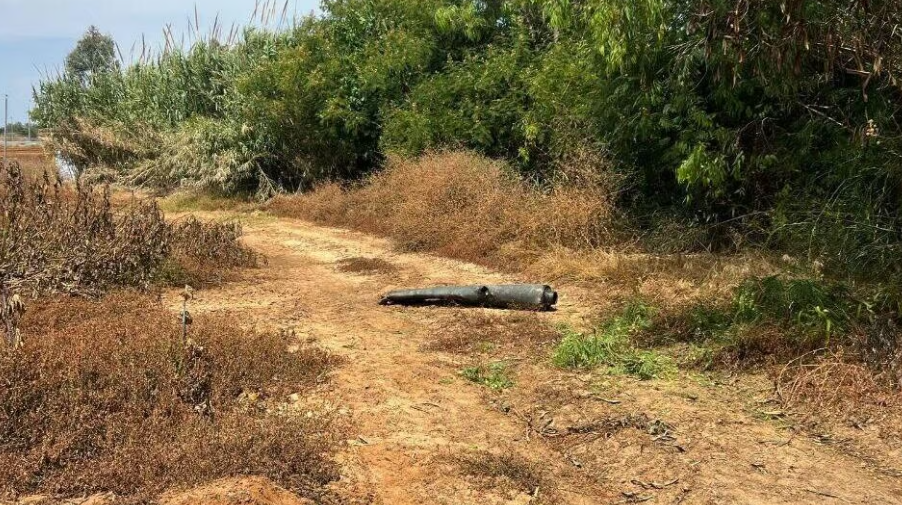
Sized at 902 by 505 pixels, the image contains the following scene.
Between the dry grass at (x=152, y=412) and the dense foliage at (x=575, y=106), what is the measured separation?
11.5ft

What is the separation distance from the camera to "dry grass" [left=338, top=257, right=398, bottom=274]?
29.0ft

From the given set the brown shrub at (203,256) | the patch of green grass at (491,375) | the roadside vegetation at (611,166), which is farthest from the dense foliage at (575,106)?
the brown shrub at (203,256)

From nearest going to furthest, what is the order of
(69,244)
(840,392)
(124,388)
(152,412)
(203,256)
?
(152,412)
(124,388)
(840,392)
(69,244)
(203,256)

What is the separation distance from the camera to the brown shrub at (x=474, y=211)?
28.1ft

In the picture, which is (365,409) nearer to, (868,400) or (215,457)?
(215,457)

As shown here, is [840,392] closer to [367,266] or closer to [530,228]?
[530,228]

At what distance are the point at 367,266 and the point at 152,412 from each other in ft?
17.1

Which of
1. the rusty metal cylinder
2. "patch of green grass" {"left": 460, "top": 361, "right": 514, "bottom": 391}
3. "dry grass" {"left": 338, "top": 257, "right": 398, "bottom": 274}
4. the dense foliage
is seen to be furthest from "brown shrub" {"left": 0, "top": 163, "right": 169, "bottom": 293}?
the dense foliage

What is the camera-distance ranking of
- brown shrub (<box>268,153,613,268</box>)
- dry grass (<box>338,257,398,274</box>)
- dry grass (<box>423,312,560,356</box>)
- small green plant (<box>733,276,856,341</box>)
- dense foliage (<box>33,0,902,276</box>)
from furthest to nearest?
dry grass (<box>338,257,398,274</box>), brown shrub (<box>268,153,613,268</box>), dry grass (<box>423,312,560,356</box>), dense foliage (<box>33,0,902,276</box>), small green plant (<box>733,276,856,341</box>)

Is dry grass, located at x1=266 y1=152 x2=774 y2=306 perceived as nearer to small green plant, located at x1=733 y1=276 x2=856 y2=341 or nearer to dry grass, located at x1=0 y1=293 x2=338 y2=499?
small green plant, located at x1=733 y1=276 x2=856 y2=341

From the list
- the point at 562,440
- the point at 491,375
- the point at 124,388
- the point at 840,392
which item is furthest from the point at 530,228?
Answer: the point at 124,388

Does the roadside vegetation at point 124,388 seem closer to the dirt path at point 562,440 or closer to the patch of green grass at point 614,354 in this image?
the dirt path at point 562,440

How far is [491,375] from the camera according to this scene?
16.4ft

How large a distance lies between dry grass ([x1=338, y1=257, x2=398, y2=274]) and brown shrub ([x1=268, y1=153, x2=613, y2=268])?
2.75 ft
